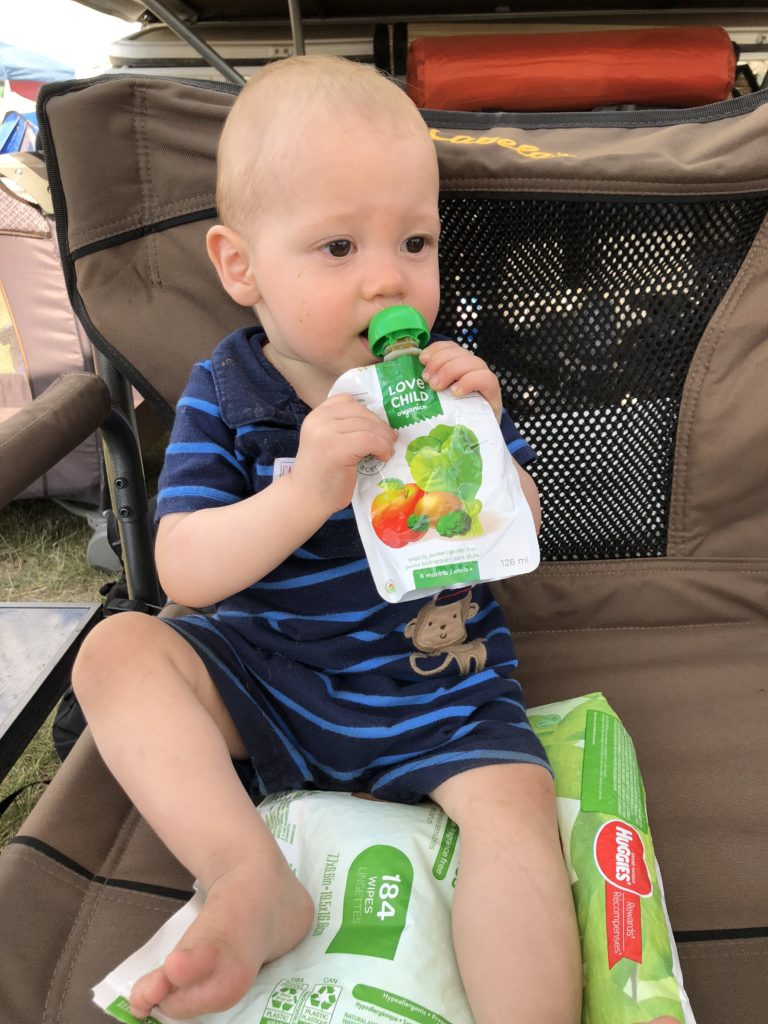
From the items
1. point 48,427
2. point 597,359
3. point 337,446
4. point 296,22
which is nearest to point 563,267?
point 597,359

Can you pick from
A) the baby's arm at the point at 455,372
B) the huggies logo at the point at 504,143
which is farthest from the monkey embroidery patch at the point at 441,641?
the huggies logo at the point at 504,143

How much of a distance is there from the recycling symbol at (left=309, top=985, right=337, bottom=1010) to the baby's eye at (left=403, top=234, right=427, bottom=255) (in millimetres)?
662

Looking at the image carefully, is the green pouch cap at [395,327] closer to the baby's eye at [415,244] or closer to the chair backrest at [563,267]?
the baby's eye at [415,244]

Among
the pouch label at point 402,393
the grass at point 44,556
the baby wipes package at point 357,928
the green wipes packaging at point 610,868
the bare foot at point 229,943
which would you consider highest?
the pouch label at point 402,393

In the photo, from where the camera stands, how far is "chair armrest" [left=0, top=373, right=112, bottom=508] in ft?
2.68

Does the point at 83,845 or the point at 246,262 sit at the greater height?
the point at 246,262

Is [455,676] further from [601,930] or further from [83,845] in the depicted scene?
[83,845]

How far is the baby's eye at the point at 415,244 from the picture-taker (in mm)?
846

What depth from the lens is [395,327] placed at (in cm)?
75

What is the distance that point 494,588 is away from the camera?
3.84 ft

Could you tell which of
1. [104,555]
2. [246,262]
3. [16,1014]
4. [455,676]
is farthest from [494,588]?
[104,555]

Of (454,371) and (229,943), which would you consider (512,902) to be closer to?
(229,943)

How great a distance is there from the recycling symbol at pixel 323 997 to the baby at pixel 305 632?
47 mm

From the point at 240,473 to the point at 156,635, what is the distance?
19cm
